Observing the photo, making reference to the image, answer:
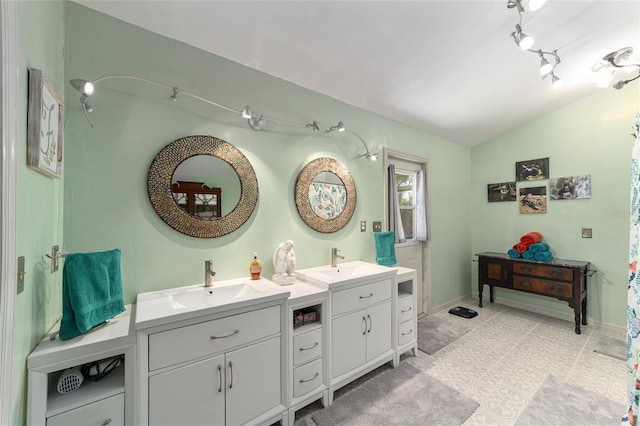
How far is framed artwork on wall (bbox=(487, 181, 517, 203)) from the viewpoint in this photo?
3.63 m

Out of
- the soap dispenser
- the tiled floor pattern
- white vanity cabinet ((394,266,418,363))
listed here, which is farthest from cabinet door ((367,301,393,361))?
the soap dispenser

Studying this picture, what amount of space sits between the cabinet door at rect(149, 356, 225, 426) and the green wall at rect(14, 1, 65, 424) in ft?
1.49

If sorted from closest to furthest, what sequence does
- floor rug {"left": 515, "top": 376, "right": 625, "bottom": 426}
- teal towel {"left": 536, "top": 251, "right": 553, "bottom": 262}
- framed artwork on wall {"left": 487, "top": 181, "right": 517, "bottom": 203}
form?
floor rug {"left": 515, "top": 376, "right": 625, "bottom": 426}
teal towel {"left": 536, "top": 251, "right": 553, "bottom": 262}
framed artwork on wall {"left": 487, "top": 181, "right": 517, "bottom": 203}

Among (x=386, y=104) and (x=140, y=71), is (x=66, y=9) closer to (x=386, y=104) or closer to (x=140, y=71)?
(x=140, y=71)

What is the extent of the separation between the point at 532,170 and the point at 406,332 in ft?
9.55

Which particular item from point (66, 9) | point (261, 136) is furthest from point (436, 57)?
point (66, 9)

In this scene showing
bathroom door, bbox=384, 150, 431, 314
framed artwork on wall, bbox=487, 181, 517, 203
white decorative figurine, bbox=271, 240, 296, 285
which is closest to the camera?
white decorative figurine, bbox=271, 240, 296, 285

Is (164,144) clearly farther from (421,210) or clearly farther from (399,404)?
(421,210)

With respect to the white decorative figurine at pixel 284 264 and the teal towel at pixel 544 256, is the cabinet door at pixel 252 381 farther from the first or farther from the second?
the teal towel at pixel 544 256

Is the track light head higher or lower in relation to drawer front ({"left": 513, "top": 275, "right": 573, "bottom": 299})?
higher

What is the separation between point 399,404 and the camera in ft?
5.91

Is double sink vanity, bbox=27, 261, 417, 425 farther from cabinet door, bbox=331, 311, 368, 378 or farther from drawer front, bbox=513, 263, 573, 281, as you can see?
drawer front, bbox=513, 263, 573, 281

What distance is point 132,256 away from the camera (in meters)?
1.54

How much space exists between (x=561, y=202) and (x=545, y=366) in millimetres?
2110
